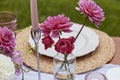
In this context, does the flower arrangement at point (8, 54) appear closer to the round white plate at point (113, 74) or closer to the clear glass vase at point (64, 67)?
the clear glass vase at point (64, 67)

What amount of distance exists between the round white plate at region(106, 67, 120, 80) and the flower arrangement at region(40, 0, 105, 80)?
0.20 metres

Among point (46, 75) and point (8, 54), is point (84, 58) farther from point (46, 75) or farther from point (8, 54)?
point (8, 54)

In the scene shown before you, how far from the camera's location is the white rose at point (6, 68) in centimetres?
78

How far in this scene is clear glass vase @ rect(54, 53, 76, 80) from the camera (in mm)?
875

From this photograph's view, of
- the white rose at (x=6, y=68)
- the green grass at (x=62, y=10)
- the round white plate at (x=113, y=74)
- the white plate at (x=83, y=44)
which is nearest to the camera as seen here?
the white rose at (x=6, y=68)

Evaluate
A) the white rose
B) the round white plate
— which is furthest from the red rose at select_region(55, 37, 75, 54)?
the round white plate

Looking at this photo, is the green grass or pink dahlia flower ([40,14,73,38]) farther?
the green grass

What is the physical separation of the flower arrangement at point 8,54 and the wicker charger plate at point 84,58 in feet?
0.51

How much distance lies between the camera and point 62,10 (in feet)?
8.81

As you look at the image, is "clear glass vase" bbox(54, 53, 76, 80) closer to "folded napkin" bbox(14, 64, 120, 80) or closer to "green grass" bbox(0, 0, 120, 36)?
"folded napkin" bbox(14, 64, 120, 80)

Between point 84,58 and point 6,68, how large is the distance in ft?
1.17

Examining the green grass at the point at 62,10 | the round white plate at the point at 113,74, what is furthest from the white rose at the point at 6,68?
the green grass at the point at 62,10

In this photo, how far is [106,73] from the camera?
98 cm

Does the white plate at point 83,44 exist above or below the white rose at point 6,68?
above
